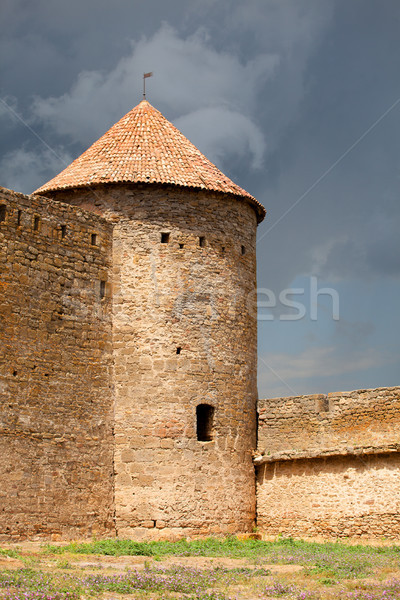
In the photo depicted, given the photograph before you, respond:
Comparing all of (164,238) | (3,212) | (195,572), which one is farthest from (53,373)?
(195,572)

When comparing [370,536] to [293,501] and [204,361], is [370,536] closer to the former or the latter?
[293,501]

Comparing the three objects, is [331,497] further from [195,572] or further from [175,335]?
[195,572]

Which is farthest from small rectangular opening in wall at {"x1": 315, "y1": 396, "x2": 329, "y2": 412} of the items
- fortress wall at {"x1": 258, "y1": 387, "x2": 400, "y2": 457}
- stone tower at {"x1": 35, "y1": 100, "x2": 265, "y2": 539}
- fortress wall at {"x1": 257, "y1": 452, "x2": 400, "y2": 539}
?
stone tower at {"x1": 35, "y1": 100, "x2": 265, "y2": 539}

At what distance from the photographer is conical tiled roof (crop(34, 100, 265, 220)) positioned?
18250mm

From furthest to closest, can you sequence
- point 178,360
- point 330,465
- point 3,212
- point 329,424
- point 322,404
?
1. point 322,404
2. point 329,424
3. point 178,360
4. point 330,465
5. point 3,212

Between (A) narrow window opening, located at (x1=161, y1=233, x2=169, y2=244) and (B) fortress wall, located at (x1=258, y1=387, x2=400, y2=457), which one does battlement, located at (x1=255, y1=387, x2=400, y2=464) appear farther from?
(A) narrow window opening, located at (x1=161, y1=233, x2=169, y2=244)

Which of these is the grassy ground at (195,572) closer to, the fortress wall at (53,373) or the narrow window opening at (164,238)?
the fortress wall at (53,373)

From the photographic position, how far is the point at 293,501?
17906 millimetres

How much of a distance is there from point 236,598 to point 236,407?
28.3 feet

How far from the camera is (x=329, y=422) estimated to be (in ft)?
59.6

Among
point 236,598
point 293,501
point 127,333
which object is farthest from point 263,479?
point 236,598

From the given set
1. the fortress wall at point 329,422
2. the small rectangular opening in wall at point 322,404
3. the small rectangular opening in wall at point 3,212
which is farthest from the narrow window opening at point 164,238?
the small rectangular opening in wall at point 322,404

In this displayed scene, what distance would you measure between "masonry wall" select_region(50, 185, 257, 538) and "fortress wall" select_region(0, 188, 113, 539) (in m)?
0.50

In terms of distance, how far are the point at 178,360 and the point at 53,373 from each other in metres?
2.89
